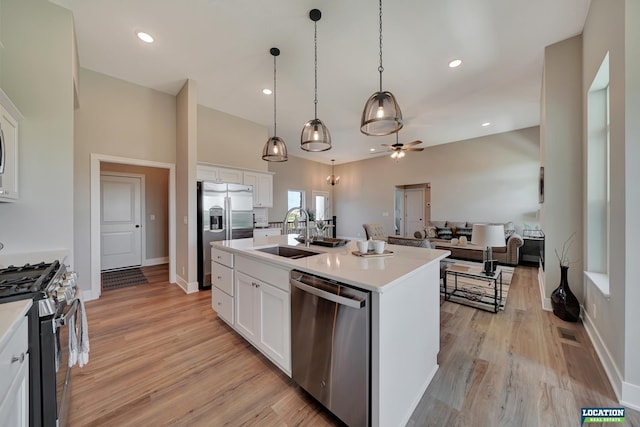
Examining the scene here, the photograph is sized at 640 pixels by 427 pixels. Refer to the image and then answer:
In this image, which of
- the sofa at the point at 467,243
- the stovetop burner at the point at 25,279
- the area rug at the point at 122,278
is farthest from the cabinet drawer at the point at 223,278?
the sofa at the point at 467,243

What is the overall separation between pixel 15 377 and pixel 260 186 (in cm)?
459

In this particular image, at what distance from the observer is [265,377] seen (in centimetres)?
183

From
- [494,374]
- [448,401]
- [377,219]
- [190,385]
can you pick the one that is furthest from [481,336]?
[377,219]

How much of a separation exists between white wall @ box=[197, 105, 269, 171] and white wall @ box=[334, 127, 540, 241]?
15.1 feet

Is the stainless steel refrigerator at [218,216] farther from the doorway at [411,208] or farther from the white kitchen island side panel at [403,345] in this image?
the doorway at [411,208]

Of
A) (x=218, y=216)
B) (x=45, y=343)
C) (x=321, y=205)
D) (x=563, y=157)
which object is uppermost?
(x=563, y=157)

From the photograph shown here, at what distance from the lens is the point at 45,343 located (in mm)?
1093

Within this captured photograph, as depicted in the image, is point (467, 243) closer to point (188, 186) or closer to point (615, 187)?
point (615, 187)

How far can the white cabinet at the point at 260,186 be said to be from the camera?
16.8ft

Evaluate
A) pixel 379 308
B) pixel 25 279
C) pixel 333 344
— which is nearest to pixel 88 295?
pixel 25 279

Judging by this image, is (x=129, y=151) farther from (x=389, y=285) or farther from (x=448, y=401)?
(x=448, y=401)

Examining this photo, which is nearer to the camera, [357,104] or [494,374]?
[494,374]

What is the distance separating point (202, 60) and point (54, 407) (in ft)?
11.8

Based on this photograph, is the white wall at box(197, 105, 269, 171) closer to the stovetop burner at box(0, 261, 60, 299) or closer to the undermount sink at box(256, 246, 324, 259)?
the undermount sink at box(256, 246, 324, 259)
